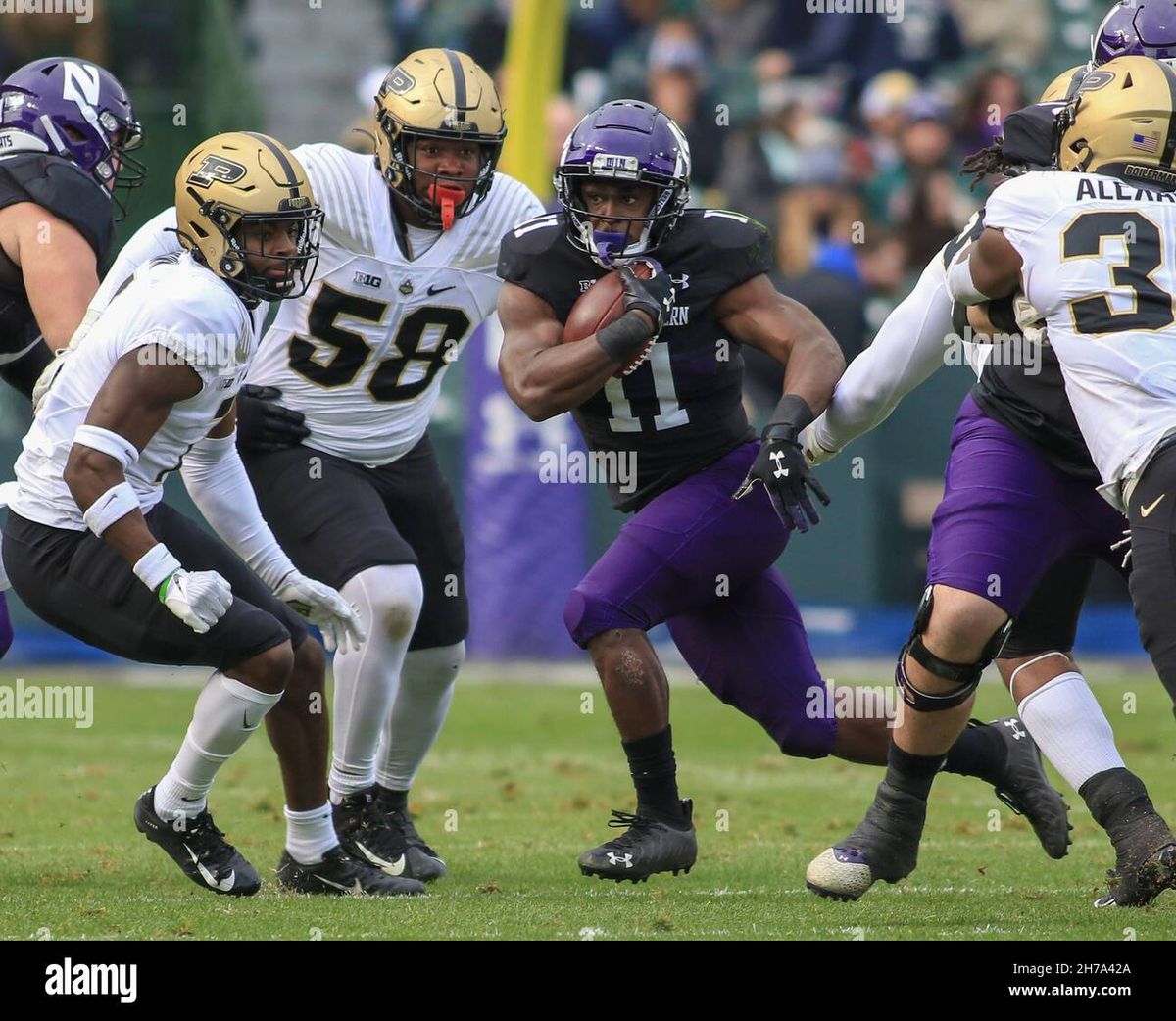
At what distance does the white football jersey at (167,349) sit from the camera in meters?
4.16

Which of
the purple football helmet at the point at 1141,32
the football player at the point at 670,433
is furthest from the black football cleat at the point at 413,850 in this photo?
the purple football helmet at the point at 1141,32

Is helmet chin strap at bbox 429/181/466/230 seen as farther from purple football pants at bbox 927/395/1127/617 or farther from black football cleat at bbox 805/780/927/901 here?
black football cleat at bbox 805/780/927/901

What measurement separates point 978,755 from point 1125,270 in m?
1.52

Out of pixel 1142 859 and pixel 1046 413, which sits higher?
pixel 1046 413

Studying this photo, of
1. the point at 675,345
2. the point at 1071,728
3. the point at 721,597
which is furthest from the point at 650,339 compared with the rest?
the point at 1071,728

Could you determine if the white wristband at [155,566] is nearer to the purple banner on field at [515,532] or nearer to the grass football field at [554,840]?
the grass football field at [554,840]

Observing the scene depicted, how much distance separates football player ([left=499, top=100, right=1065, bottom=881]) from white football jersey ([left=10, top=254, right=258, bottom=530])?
0.69m

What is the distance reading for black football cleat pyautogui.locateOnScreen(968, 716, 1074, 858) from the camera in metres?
4.71

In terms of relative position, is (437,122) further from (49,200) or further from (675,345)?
(49,200)

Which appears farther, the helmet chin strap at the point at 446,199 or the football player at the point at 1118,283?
the helmet chin strap at the point at 446,199

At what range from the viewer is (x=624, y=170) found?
4.54m

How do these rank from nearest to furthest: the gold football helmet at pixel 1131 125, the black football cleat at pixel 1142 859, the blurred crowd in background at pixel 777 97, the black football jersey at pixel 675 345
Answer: the gold football helmet at pixel 1131 125
the black football cleat at pixel 1142 859
the black football jersey at pixel 675 345
the blurred crowd in background at pixel 777 97

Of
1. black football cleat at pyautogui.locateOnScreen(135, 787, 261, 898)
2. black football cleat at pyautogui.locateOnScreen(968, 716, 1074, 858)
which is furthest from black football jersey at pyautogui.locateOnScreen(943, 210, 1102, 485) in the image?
black football cleat at pyautogui.locateOnScreen(135, 787, 261, 898)

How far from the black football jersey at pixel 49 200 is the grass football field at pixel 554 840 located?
149 centimetres
